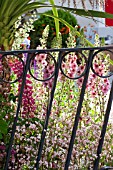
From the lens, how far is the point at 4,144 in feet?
7.95

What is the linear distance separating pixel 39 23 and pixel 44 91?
8403mm

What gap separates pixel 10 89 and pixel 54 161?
1.79 ft

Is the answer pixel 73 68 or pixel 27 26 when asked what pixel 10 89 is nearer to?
pixel 73 68

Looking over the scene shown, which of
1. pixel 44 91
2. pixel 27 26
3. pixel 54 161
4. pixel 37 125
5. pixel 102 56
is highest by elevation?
pixel 27 26

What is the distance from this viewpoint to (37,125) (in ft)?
8.36

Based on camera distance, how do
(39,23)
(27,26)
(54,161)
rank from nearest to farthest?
(54,161) → (27,26) → (39,23)

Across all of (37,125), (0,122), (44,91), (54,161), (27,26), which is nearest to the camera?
(0,122)

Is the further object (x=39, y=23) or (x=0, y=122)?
(x=39, y=23)

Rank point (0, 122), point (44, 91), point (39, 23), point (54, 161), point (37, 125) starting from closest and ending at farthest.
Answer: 1. point (0, 122)
2. point (54, 161)
3. point (37, 125)
4. point (44, 91)
5. point (39, 23)

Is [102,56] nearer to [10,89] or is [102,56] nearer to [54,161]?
[10,89]

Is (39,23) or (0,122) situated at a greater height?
(39,23)

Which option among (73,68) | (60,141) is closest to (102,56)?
(73,68)

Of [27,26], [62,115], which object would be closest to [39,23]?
[27,26]

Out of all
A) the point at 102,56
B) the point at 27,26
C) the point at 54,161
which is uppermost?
the point at 27,26
